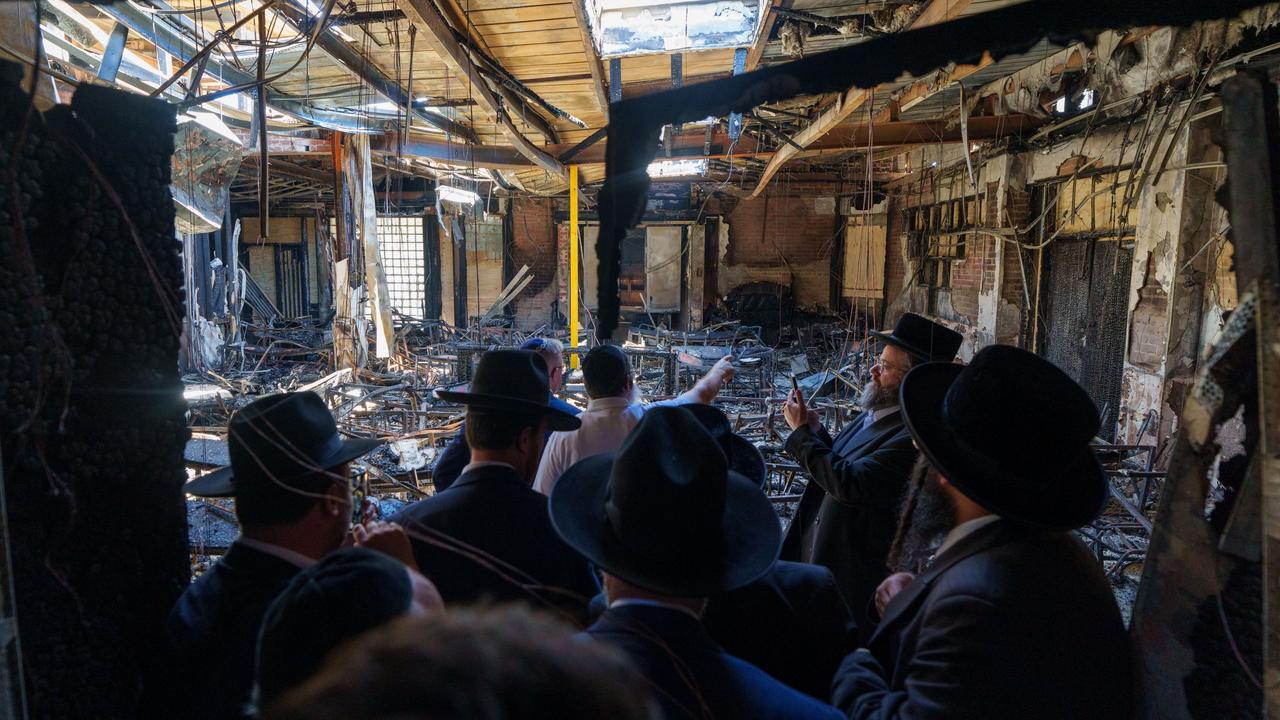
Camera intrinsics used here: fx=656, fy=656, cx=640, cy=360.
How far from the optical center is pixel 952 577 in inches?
53.6

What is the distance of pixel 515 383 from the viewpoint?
7.43 feet

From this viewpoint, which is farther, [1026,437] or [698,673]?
[1026,437]

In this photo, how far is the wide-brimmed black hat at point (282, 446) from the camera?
4.86ft

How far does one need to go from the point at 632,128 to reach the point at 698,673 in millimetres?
1185

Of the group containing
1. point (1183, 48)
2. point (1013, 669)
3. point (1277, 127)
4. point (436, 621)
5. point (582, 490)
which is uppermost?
point (1183, 48)

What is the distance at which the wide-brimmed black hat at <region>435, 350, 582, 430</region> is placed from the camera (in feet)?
7.20

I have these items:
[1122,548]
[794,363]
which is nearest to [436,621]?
[1122,548]

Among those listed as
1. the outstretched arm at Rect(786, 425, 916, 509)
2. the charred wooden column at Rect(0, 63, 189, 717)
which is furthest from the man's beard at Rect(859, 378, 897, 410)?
the charred wooden column at Rect(0, 63, 189, 717)

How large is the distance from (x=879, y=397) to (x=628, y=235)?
3.96 meters

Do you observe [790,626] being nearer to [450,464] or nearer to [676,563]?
[676,563]

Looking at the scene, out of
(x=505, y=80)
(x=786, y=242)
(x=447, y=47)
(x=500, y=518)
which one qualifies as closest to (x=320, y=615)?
(x=500, y=518)

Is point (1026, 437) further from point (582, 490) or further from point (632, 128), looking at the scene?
point (632, 128)

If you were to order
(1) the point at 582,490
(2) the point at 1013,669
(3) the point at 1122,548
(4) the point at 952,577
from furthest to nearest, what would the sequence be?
(3) the point at 1122,548, (1) the point at 582,490, (4) the point at 952,577, (2) the point at 1013,669

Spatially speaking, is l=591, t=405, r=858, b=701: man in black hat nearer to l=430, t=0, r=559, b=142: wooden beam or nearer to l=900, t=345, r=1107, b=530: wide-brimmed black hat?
l=900, t=345, r=1107, b=530: wide-brimmed black hat
